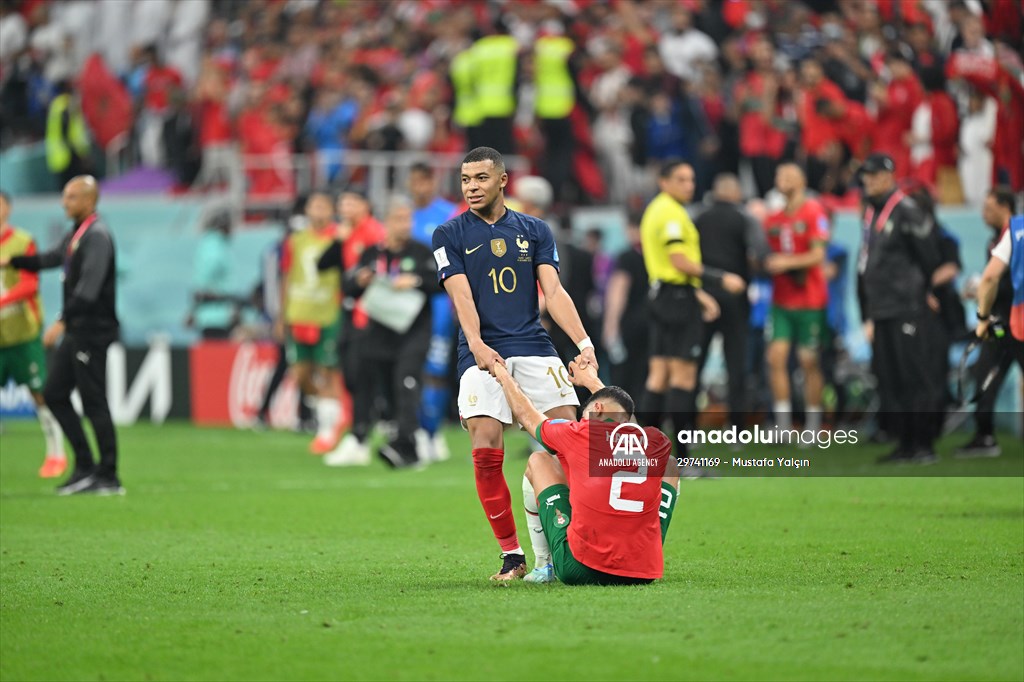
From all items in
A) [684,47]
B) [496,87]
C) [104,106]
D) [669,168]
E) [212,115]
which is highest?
[104,106]

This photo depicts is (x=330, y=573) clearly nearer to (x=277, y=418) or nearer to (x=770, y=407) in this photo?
(x=770, y=407)

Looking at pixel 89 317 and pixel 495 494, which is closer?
pixel 495 494

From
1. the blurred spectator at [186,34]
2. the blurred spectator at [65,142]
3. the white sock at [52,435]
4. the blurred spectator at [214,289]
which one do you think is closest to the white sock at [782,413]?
the white sock at [52,435]

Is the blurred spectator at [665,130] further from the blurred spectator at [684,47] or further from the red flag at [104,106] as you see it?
the red flag at [104,106]

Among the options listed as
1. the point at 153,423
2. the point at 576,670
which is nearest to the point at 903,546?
the point at 576,670

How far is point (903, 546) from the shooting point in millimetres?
9266

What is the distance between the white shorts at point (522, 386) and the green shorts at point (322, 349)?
8.99 metres

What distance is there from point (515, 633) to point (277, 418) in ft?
51.3

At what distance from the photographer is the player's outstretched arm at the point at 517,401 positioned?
7793 mm

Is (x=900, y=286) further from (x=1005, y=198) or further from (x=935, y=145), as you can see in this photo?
(x=935, y=145)

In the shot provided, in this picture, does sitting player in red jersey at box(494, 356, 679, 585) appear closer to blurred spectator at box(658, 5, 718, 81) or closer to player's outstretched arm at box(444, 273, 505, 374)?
player's outstretched arm at box(444, 273, 505, 374)

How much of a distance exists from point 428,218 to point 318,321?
202 centimetres

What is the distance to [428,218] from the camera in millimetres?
16047

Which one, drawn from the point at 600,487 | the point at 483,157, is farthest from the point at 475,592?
the point at 483,157
